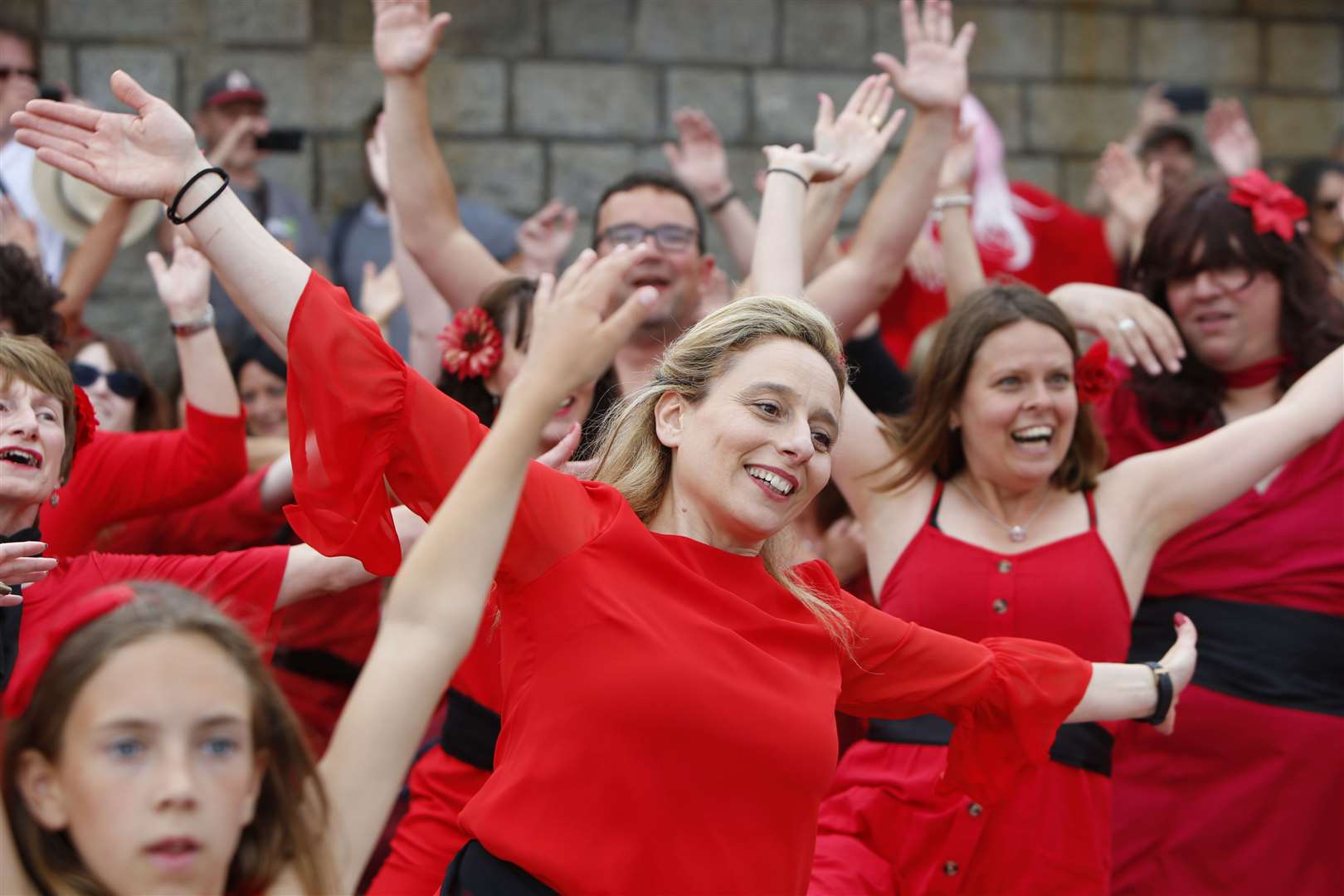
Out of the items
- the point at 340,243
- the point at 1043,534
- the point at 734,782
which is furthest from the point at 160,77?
the point at 734,782

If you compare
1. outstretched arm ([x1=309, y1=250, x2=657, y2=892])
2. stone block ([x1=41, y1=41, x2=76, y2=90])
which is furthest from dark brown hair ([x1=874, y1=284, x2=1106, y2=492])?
stone block ([x1=41, y1=41, x2=76, y2=90])

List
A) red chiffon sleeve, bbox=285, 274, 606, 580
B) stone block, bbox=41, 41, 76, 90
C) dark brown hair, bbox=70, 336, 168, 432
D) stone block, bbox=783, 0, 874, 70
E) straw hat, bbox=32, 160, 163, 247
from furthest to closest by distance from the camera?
stone block, bbox=783, 0, 874, 70
stone block, bbox=41, 41, 76, 90
straw hat, bbox=32, 160, 163, 247
dark brown hair, bbox=70, 336, 168, 432
red chiffon sleeve, bbox=285, 274, 606, 580

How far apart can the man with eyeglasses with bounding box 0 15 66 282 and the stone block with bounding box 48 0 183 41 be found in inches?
31.8

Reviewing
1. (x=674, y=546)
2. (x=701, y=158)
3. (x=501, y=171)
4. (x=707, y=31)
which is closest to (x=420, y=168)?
(x=701, y=158)

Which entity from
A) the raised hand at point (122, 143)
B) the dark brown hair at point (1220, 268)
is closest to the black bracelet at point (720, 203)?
the dark brown hair at point (1220, 268)

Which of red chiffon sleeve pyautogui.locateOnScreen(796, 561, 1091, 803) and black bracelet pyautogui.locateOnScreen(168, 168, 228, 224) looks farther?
red chiffon sleeve pyautogui.locateOnScreen(796, 561, 1091, 803)

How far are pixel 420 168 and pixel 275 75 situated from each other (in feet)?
9.81

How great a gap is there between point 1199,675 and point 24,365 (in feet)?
9.01

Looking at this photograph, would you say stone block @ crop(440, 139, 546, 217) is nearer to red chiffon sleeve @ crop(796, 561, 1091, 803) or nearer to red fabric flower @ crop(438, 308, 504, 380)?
red fabric flower @ crop(438, 308, 504, 380)

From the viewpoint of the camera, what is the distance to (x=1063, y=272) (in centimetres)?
675

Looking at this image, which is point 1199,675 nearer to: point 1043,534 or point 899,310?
point 1043,534

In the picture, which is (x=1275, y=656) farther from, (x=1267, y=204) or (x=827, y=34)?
(x=827, y=34)

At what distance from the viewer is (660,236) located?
4.52 metres

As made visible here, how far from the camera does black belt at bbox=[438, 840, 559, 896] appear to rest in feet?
8.07
